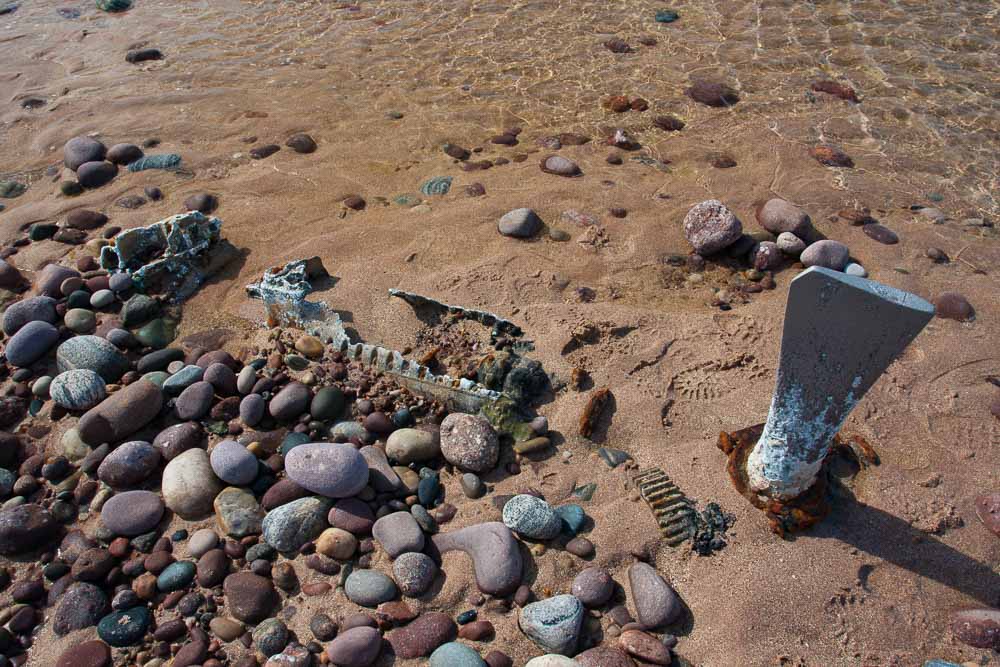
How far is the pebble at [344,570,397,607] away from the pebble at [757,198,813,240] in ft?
12.8

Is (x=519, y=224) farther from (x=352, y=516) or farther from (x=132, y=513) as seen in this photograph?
(x=132, y=513)

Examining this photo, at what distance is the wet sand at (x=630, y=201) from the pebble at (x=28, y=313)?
2.41 ft

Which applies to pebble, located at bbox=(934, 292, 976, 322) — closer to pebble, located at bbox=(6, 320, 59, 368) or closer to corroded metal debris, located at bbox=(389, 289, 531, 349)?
corroded metal debris, located at bbox=(389, 289, 531, 349)

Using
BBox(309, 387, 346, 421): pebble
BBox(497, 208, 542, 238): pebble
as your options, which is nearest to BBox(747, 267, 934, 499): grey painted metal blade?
A: BBox(309, 387, 346, 421): pebble

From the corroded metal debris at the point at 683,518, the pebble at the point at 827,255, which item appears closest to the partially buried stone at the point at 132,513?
the corroded metal debris at the point at 683,518

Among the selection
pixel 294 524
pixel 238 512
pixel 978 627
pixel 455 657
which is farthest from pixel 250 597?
pixel 978 627

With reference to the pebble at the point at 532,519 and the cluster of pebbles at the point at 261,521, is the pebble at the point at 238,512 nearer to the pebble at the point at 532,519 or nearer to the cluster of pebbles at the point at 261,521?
the cluster of pebbles at the point at 261,521

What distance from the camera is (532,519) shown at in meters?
3.31

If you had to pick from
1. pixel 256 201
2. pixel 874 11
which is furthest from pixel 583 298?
pixel 874 11

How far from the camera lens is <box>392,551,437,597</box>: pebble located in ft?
10.3

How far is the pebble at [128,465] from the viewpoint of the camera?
3.66 metres

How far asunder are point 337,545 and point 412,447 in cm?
65

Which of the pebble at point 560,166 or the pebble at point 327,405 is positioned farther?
the pebble at point 560,166

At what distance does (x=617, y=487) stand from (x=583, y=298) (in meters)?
1.59
